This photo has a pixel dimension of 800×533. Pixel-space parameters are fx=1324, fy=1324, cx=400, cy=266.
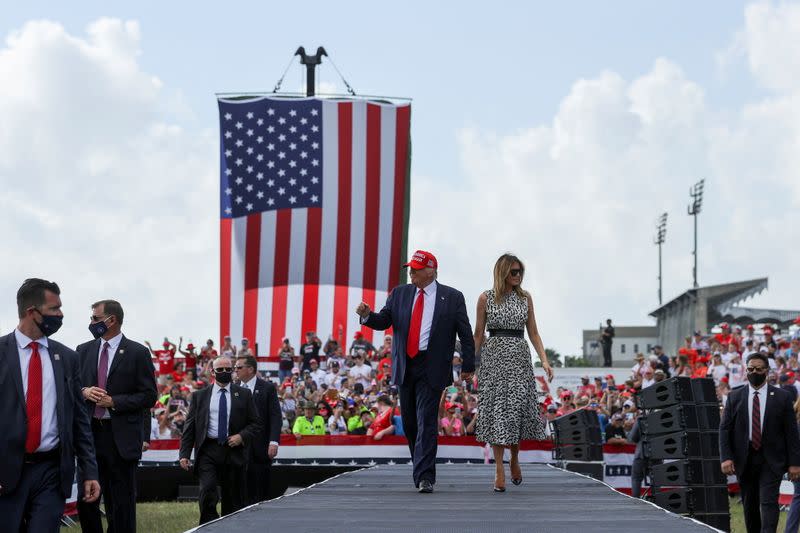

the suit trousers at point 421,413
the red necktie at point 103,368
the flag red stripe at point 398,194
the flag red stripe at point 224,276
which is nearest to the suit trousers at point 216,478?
the red necktie at point 103,368

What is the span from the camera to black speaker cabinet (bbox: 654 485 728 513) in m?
11.1

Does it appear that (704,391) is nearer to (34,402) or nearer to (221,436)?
(221,436)

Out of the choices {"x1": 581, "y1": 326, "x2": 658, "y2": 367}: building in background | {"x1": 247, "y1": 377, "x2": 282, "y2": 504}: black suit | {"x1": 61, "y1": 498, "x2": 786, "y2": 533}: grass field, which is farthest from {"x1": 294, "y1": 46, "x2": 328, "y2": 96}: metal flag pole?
{"x1": 581, "y1": 326, "x2": 658, "y2": 367}: building in background

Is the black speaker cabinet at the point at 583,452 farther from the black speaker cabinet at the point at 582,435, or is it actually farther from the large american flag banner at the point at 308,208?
the large american flag banner at the point at 308,208

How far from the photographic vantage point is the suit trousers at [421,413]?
9.24 metres

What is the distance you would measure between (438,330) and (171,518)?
6737 mm

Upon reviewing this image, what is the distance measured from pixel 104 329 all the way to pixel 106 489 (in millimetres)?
1106

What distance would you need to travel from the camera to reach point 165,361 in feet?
91.7

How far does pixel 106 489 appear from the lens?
9.16 meters

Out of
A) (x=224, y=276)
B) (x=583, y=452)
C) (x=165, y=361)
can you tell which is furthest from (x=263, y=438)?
(x=224, y=276)

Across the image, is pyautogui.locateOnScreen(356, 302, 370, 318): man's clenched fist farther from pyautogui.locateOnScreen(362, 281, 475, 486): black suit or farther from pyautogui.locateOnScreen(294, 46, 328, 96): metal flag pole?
pyautogui.locateOnScreen(294, 46, 328, 96): metal flag pole

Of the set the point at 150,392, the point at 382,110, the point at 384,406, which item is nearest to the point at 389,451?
the point at 384,406

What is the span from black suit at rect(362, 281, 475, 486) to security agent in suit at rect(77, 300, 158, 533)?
1678mm

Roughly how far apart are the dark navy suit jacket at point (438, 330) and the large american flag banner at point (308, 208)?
22.1 m
